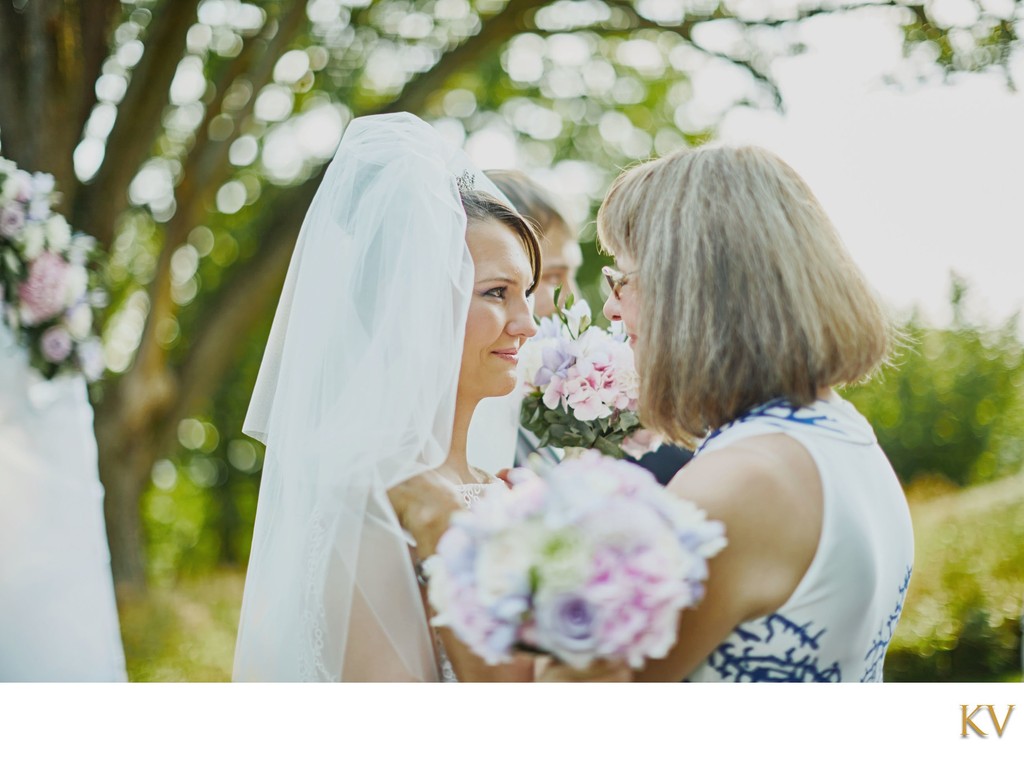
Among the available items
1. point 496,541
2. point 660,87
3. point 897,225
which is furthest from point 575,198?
point 496,541

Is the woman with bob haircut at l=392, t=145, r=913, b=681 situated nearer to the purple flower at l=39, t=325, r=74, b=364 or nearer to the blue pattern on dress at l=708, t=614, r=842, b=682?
the blue pattern on dress at l=708, t=614, r=842, b=682

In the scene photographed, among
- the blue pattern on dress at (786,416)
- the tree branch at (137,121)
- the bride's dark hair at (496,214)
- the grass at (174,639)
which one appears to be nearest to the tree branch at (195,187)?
the tree branch at (137,121)

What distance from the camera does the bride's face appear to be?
2.27m

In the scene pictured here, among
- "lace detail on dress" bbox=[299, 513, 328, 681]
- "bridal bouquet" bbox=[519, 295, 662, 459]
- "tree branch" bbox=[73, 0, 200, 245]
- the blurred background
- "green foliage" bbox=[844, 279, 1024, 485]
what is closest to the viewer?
"lace detail on dress" bbox=[299, 513, 328, 681]

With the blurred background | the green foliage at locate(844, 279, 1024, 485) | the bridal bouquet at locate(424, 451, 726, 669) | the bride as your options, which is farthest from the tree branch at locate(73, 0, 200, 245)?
the green foliage at locate(844, 279, 1024, 485)

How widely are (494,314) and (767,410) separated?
2.45 feet

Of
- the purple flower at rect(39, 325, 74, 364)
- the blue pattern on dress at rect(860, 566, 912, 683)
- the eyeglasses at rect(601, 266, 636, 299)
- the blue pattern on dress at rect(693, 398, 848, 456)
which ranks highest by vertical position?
the eyeglasses at rect(601, 266, 636, 299)

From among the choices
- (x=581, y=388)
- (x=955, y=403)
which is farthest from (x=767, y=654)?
(x=955, y=403)

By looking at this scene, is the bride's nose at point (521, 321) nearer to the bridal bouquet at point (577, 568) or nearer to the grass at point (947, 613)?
the bridal bouquet at point (577, 568)

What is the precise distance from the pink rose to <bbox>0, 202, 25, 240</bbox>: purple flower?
12 centimetres

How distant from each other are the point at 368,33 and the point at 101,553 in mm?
4482

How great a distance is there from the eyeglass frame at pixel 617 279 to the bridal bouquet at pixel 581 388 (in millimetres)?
368

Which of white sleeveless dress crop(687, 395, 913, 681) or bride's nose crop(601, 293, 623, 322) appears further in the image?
bride's nose crop(601, 293, 623, 322)
